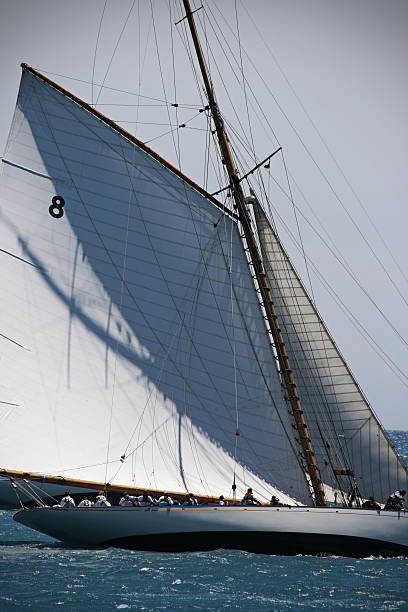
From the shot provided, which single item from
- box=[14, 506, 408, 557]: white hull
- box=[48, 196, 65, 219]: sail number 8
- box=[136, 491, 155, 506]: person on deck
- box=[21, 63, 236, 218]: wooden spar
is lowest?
box=[14, 506, 408, 557]: white hull

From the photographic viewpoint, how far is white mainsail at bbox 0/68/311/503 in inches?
1077

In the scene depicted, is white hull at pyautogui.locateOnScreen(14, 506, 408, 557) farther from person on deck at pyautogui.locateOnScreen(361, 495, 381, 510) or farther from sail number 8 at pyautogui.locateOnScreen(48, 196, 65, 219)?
sail number 8 at pyautogui.locateOnScreen(48, 196, 65, 219)

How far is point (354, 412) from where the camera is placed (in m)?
29.1

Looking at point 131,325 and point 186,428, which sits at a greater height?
point 131,325

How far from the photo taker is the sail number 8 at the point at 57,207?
2950 cm

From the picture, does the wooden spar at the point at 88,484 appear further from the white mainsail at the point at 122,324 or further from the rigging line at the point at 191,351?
the rigging line at the point at 191,351

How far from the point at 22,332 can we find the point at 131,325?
426 cm

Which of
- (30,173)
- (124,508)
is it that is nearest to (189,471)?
(124,508)

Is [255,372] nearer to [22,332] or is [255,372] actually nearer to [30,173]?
[22,332]

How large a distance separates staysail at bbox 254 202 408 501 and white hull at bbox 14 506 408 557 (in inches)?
157

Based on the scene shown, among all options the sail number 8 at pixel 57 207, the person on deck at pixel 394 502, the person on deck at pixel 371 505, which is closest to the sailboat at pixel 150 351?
the sail number 8 at pixel 57 207

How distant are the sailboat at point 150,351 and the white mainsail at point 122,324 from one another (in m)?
0.06

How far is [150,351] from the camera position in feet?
93.5

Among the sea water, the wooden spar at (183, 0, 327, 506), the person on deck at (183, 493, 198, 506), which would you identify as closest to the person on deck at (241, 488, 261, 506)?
the person on deck at (183, 493, 198, 506)
